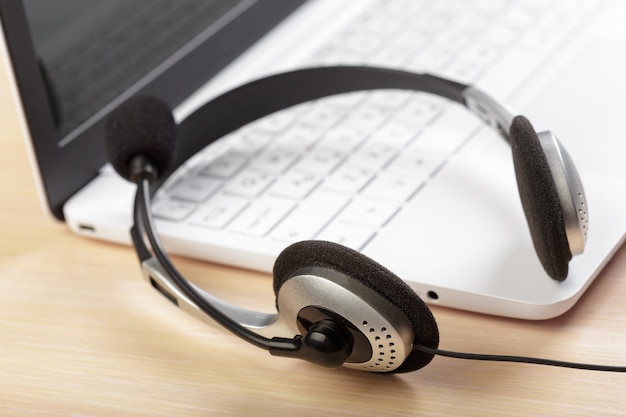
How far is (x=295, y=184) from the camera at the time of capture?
2.45 ft

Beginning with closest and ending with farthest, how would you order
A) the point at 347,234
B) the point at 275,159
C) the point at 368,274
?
the point at 368,274 → the point at 347,234 → the point at 275,159

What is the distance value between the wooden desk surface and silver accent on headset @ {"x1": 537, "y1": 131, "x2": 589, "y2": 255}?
0.21ft

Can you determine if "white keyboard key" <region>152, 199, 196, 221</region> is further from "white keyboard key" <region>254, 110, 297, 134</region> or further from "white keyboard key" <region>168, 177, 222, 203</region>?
"white keyboard key" <region>254, 110, 297, 134</region>

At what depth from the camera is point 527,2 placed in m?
0.98

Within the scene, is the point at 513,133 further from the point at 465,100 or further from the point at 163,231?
the point at 163,231

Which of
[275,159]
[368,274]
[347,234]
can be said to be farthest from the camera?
[275,159]

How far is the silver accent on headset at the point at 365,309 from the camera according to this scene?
1.72 ft

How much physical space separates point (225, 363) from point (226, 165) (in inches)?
8.6

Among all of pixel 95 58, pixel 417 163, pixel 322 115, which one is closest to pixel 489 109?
pixel 417 163

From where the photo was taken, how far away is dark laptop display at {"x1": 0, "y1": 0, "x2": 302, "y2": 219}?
0.72 metres

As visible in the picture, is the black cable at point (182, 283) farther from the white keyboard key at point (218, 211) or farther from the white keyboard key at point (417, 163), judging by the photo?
the white keyboard key at point (417, 163)

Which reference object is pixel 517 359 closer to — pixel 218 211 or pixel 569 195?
pixel 569 195

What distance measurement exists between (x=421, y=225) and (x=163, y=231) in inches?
7.1

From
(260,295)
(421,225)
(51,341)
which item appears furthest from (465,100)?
(51,341)
